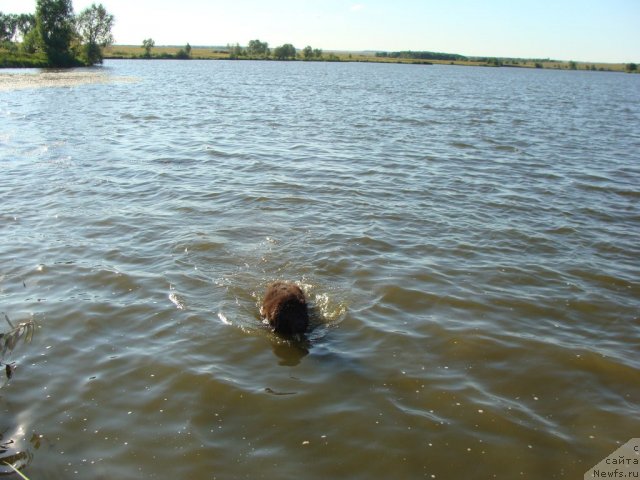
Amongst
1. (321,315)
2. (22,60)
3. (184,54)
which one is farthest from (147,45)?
(321,315)

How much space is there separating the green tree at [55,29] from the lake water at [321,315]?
78320 mm

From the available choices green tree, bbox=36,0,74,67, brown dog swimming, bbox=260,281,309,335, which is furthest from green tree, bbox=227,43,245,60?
brown dog swimming, bbox=260,281,309,335

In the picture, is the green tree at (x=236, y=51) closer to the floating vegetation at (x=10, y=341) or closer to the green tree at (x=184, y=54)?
the green tree at (x=184, y=54)

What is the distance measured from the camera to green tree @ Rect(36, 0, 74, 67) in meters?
84.8

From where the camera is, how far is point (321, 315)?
8.62 metres

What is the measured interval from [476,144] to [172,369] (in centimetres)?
1978

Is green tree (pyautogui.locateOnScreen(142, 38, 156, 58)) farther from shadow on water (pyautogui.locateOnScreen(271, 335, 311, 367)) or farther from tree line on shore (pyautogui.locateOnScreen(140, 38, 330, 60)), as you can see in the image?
shadow on water (pyautogui.locateOnScreen(271, 335, 311, 367))

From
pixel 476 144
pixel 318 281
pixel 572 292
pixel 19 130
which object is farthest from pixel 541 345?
pixel 19 130

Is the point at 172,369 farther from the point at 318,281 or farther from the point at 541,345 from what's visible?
the point at 541,345

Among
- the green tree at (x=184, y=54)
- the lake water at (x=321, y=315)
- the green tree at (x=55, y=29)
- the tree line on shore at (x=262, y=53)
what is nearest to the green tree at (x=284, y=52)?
the tree line on shore at (x=262, y=53)

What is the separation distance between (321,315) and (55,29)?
9799cm

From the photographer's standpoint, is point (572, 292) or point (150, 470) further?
point (572, 292)

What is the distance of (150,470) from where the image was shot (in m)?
5.41

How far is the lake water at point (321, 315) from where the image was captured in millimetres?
5824
